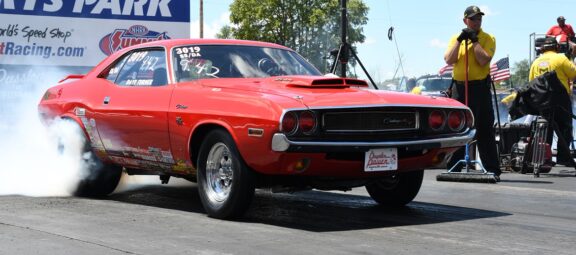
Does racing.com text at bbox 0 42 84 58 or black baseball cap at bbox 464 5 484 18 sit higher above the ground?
black baseball cap at bbox 464 5 484 18

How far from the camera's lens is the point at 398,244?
5.21 m

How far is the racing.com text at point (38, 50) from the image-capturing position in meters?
12.0

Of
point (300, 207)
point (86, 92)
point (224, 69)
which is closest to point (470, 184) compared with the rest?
point (300, 207)

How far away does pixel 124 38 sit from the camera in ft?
42.6

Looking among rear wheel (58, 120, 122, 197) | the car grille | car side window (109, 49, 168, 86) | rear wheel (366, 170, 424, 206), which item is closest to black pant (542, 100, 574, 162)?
rear wheel (366, 170, 424, 206)

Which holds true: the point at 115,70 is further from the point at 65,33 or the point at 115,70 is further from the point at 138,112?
the point at 65,33

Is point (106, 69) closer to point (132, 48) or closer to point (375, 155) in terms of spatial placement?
point (132, 48)

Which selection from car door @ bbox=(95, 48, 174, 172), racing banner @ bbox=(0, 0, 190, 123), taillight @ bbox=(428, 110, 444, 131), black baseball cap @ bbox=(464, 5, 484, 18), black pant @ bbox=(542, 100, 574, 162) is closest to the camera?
taillight @ bbox=(428, 110, 444, 131)

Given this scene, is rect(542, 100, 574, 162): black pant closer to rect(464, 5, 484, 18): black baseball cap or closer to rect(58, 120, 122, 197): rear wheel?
rect(464, 5, 484, 18): black baseball cap

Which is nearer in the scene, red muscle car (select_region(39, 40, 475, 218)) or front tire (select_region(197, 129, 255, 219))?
red muscle car (select_region(39, 40, 475, 218))

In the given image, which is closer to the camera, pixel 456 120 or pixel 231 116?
pixel 231 116

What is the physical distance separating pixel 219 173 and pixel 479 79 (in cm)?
444

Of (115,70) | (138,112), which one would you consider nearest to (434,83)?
(115,70)

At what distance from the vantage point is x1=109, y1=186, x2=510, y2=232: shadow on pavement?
6.19 metres
